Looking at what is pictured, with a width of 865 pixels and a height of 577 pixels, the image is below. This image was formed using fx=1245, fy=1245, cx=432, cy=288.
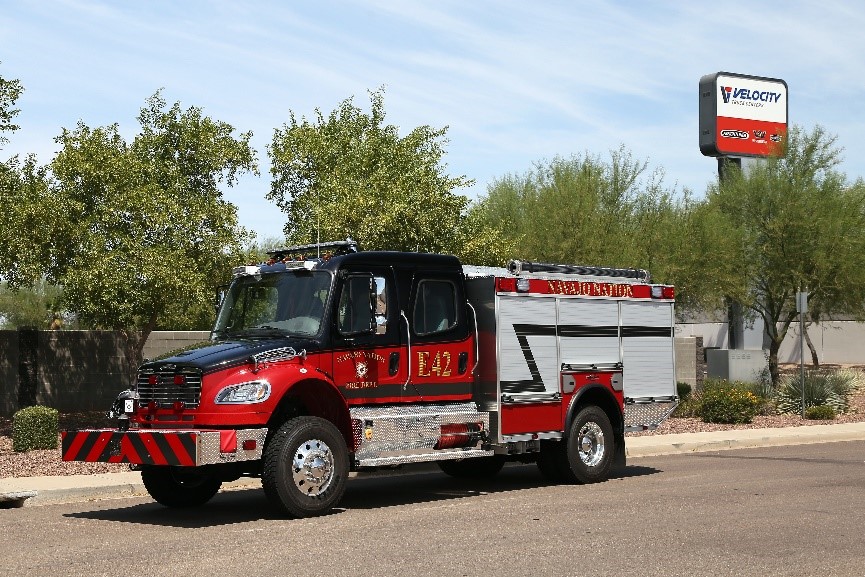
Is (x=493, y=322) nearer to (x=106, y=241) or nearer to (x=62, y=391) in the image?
(x=106, y=241)

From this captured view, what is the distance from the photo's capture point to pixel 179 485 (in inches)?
558

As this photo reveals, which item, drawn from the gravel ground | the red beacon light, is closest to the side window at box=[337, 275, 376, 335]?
the red beacon light

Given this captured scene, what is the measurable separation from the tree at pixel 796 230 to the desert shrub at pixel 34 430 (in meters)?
22.0

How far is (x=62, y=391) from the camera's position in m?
27.8

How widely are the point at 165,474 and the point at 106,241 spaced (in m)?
11.0

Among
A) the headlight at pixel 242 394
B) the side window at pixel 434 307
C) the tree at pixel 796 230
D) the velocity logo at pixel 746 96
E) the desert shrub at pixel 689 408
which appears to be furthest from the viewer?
the velocity logo at pixel 746 96

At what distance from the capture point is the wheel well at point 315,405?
1310 cm

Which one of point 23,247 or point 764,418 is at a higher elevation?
point 23,247

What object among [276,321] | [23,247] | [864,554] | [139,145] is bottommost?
[864,554]

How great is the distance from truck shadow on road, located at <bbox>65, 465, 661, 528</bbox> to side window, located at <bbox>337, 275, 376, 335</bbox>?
6.54 feet

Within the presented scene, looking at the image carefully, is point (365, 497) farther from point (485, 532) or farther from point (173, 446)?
point (485, 532)

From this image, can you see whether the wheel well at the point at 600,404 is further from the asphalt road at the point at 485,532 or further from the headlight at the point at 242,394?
the headlight at the point at 242,394

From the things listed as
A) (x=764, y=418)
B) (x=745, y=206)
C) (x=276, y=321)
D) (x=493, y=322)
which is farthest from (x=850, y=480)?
(x=745, y=206)

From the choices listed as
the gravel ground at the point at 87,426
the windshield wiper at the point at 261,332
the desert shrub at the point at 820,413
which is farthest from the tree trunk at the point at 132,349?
the desert shrub at the point at 820,413
